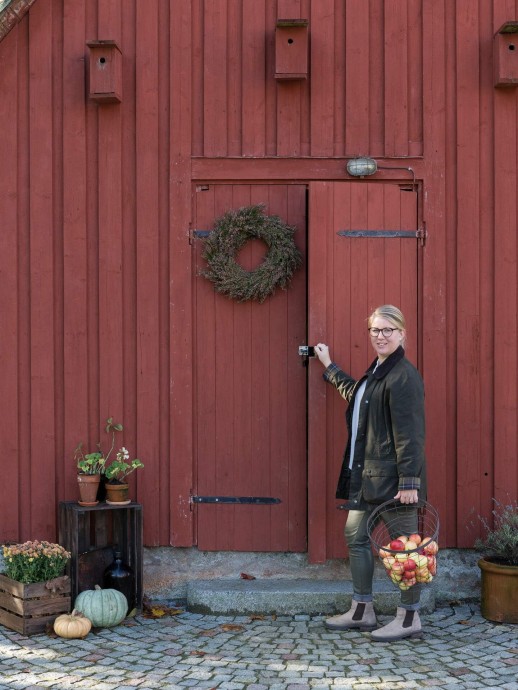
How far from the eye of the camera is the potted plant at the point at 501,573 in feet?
18.3

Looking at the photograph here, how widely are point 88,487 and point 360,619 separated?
1930 mm

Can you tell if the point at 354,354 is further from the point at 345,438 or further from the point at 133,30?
the point at 133,30

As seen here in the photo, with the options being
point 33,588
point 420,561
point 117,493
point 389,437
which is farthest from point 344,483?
point 33,588

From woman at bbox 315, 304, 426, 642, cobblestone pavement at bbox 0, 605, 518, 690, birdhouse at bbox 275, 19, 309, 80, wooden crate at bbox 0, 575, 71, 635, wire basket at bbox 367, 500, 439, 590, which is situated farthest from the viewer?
birdhouse at bbox 275, 19, 309, 80

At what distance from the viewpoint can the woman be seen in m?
5.14

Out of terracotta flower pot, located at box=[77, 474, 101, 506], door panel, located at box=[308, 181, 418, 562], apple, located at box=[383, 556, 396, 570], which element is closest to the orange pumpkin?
terracotta flower pot, located at box=[77, 474, 101, 506]

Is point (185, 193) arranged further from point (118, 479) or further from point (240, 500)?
point (240, 500)

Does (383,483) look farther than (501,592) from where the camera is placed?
No

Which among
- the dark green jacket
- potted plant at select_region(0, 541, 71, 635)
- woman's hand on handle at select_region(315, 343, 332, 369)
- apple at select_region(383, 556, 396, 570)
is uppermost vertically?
woman's hand on handle at select_region(315, 343, 332, 369)

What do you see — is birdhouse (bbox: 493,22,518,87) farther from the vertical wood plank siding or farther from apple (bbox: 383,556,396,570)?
apple (bbox: 383,556,396,570)

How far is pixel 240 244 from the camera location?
611 centimetres

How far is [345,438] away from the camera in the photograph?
6094 mm

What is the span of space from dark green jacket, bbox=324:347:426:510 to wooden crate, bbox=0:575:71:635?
1.82 meters

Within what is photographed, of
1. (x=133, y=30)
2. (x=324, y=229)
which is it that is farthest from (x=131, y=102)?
(x=324, y=229)
